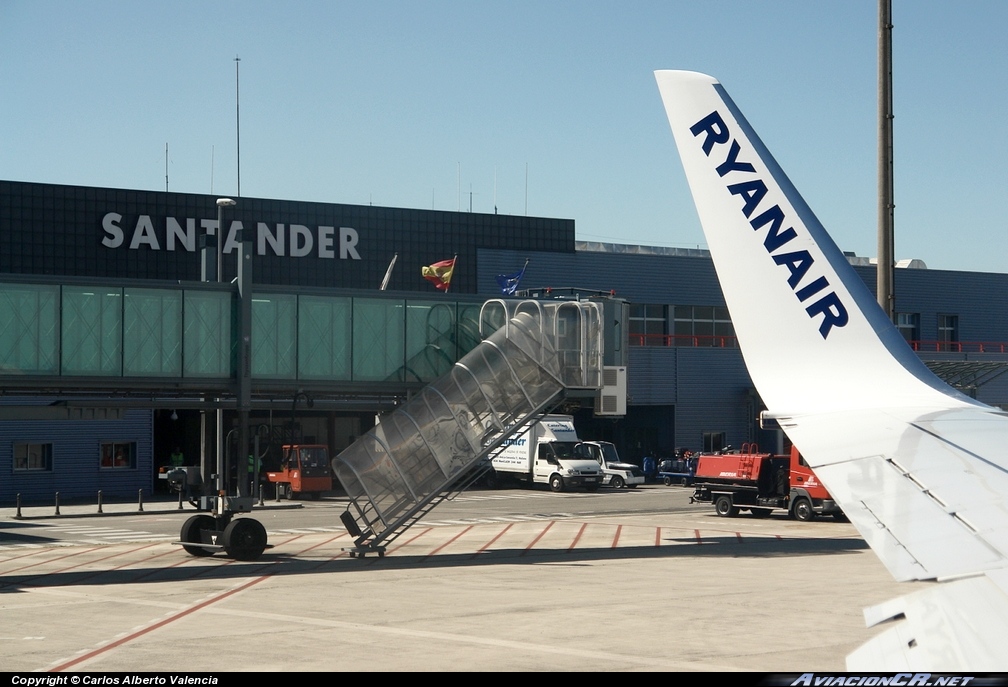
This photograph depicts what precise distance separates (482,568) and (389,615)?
7.92 metres

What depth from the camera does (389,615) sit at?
57.5ft

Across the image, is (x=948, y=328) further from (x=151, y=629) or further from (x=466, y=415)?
(x=151, y=629)

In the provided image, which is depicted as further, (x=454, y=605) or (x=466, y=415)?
(x=466, y=415)

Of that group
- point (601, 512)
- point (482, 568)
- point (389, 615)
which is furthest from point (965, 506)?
point (601, 512)

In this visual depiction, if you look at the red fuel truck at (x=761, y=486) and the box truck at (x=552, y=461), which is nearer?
the red fuel truck at (x=761, y=486)

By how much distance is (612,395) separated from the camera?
1153 inches

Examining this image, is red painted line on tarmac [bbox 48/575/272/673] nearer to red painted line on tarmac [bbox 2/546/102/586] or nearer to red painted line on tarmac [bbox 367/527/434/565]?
red painted line on tarmac [bbox 367/527/434/565]

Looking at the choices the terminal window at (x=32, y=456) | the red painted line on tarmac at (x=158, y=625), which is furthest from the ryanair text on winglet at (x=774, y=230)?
the terminal window at (x=32, y=456)

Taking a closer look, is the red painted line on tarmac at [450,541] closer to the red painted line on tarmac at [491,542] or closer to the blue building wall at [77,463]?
the red painted line on tarmac at [491,542]

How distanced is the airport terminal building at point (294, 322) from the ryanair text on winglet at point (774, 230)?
767 inches

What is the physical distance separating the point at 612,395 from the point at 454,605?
11.6m

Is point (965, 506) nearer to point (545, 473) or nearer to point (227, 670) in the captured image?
point (227, 670)

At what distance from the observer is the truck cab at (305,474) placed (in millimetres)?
52969

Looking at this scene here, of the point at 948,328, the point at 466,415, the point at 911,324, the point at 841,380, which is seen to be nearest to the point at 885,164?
the point at 841,380
